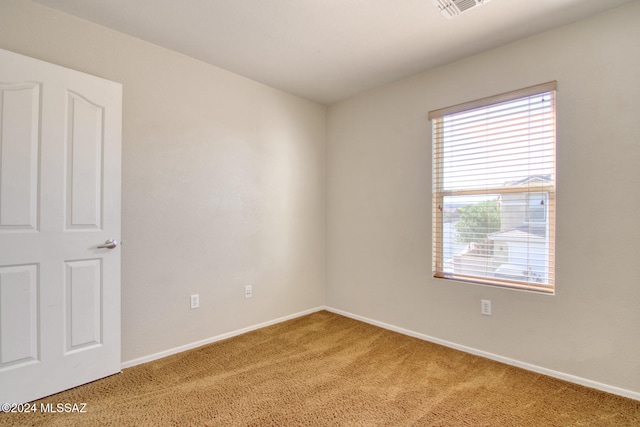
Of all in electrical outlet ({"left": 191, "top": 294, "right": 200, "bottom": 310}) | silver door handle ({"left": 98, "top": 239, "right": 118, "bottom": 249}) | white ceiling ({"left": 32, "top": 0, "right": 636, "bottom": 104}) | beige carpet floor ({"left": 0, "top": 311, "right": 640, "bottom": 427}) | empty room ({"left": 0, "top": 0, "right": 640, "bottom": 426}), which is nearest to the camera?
beige carpet floor ({"left": 0, "top": 311, "right": 640, "bottom": 427})

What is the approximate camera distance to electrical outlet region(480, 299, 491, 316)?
8.04 ft

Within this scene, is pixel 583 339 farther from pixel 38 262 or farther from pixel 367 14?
pixel 38 262

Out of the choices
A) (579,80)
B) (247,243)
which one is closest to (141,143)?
(247,243)

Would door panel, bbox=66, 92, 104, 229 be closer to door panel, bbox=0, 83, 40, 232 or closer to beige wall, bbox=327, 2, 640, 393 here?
door panel, bbox=0, 83, 40, 232

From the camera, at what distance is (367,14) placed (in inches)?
80.2

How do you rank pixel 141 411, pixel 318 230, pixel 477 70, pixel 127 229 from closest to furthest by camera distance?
pixel 141 411, pixel 127 229, pixel 477 70, pixel 318 230

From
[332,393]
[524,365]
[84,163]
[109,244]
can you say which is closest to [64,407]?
[109,244]

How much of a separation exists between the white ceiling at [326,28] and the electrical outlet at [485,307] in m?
2.05

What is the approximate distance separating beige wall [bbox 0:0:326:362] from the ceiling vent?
1.83 meters

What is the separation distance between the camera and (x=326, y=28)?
219 cm

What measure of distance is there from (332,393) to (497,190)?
1.97 meters

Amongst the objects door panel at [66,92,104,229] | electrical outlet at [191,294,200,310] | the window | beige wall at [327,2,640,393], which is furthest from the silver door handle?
the window

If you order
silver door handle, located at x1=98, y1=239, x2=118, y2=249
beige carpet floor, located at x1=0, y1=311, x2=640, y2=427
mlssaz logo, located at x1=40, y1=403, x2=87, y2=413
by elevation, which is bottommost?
beige carpet floor, located at x1=0, y1=311, x2=640, y2=427

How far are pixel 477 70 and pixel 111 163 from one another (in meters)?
2.95
